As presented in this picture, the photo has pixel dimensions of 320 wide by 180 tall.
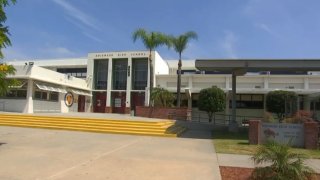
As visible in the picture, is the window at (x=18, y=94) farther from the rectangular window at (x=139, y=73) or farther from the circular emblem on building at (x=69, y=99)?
the rectangular window at (x=139, y=73)

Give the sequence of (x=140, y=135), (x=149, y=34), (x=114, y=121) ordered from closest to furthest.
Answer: (x=140, y=135) → (x=114, y=121) → (x=149, y=34)

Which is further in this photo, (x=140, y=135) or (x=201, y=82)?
(x=201, y=82)

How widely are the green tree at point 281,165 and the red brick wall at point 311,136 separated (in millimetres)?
9173

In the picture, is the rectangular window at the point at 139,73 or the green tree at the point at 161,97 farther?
the rectangular window at the point at 139,73

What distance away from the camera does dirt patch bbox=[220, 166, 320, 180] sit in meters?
9.90

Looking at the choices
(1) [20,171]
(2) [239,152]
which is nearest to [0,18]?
(1) [20,171]

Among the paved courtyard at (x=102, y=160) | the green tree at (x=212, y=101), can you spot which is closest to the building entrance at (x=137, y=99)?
the green tree at (x=212, y=101)

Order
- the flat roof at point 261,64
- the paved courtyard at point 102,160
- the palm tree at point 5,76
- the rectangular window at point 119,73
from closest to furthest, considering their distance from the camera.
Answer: the paved courtyard at point 102,160, the palm tree at point 5,76, the flat roof at point 261,64, the rectangular window at point 119,73

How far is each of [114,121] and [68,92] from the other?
1728cm

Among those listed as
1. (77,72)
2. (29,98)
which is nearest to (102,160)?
(29,98)

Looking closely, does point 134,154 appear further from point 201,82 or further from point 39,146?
point 201,82

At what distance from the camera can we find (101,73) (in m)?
47.3

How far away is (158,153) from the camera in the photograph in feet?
46.8

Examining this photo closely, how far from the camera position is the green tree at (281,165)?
834cm
